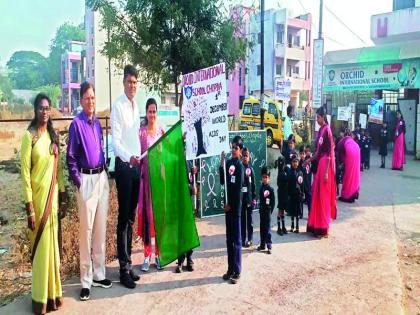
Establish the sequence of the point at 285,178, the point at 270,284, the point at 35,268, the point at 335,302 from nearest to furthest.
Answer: the point at 35,268
the point at 335,302
the point at 270,284
the point at 285,178

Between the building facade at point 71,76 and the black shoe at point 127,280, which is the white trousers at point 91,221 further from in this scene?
the building facade at point 71,76

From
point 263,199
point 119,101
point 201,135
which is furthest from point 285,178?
point 119,101

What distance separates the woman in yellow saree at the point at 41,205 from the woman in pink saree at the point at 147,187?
116 centimetres

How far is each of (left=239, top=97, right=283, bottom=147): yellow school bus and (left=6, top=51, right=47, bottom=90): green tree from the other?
67852mm

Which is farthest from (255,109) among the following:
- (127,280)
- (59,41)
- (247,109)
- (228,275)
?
(59,41)

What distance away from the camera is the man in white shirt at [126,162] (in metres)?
4.78

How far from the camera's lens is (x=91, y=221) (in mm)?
4559

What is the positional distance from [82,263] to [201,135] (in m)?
1.96

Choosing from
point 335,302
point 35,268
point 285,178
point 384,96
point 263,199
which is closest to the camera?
point 35,268

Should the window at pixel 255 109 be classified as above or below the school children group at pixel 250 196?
above

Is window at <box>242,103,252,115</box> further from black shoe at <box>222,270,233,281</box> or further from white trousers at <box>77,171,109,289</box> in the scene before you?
white trousers at <box>77,171,109,289</box>

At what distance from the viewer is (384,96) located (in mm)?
22047

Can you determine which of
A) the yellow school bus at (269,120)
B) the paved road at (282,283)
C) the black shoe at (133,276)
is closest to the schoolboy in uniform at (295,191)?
the paved road at (282,283)

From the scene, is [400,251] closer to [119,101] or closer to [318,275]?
[318,275]
